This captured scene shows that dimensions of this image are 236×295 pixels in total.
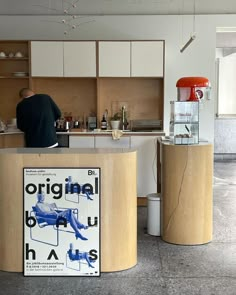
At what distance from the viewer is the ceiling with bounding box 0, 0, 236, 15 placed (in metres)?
7.81

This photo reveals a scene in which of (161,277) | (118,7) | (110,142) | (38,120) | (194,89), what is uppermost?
(118,7)

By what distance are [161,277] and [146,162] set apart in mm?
2542

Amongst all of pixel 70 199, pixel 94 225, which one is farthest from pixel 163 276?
pixel 70 199

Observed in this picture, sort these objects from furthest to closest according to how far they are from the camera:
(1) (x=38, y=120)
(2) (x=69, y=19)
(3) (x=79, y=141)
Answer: (2) (x=69, y=19) < (3) (x=79, y=141) < (1) (x=38, y=120)

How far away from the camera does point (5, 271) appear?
3.66 metres

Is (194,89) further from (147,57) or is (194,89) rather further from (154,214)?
(147,57)

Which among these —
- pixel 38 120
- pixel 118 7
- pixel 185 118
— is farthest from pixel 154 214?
pixel 118 7

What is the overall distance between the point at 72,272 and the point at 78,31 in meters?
5.46

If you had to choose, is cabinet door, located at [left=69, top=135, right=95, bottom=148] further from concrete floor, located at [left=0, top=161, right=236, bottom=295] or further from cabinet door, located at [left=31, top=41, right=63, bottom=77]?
concrete floor, located at [left=0, top=161, right=236, bottom=295]

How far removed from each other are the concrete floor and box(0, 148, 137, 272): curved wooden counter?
0.60ft

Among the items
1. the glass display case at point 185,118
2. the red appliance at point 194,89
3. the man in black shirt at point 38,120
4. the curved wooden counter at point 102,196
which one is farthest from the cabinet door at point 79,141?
the curved wooden counter at point 102,196

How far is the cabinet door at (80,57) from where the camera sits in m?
7.32

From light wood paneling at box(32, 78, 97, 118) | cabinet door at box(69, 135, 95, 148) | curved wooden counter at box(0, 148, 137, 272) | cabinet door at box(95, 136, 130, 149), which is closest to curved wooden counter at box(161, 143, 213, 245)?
curved wooden counter at box(0, 148, 137, 272)

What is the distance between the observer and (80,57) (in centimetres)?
734
